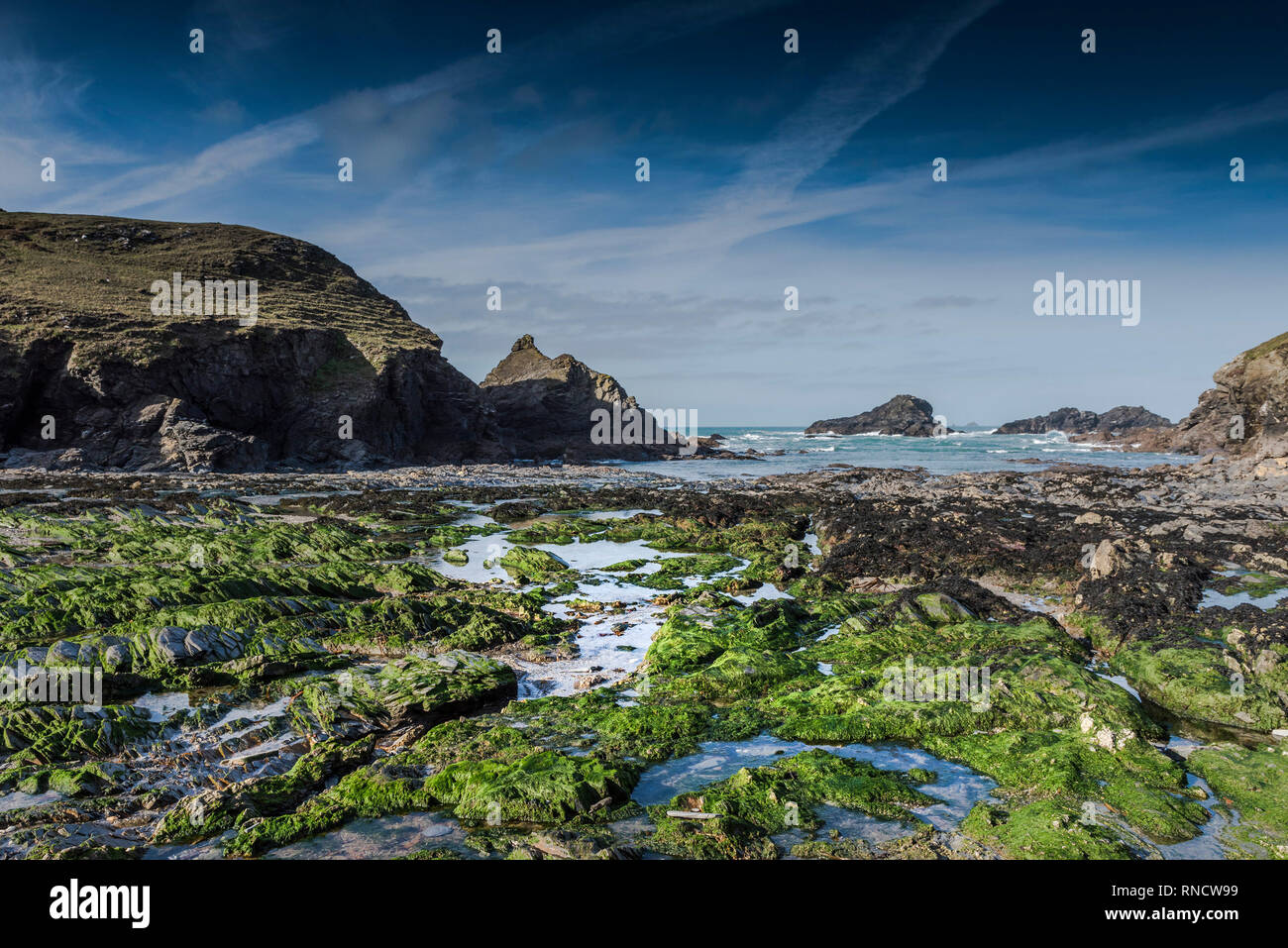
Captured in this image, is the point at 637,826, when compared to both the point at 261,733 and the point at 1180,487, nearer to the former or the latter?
the point at 261,733

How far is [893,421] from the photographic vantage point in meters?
128

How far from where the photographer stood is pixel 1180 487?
101 ft

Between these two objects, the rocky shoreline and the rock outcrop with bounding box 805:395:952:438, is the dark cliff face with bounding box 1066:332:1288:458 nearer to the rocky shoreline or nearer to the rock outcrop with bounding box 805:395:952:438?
the rocky shoreline

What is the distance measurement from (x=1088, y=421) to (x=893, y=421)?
38374 millimetres

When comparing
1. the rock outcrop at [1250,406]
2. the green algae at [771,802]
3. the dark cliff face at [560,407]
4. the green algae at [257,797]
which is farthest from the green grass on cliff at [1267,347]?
the green algae at [257,797]

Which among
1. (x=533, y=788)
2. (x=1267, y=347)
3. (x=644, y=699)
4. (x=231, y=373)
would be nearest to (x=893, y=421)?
(x=1267, y=347)

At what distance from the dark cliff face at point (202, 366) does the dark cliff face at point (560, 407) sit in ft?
32.8

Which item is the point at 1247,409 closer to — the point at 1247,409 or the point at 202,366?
the point at 1247,409

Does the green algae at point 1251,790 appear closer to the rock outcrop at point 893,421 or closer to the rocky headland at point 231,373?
the rocky headland at point 231,373

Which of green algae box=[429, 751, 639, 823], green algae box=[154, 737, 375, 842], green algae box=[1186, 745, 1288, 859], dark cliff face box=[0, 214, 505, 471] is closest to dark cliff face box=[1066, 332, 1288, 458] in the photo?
green algae box=[1186, 745, 1288, 859]

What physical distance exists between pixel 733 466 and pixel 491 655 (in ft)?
152
